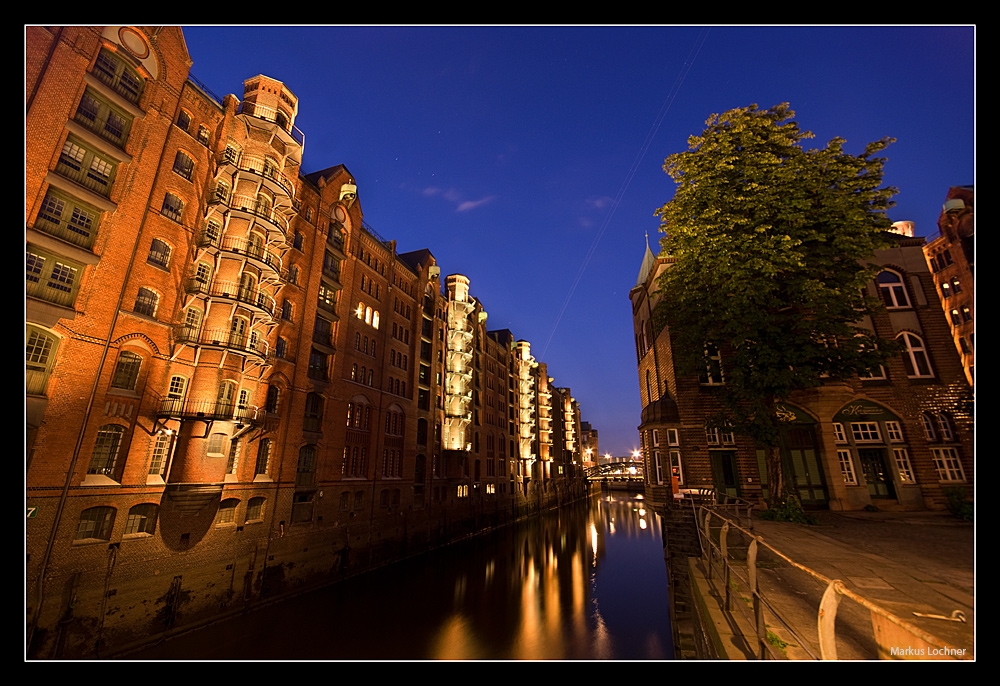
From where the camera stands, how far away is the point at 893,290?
23500 mm

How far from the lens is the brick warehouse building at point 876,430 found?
20.8 metres

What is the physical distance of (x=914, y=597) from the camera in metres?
6.74

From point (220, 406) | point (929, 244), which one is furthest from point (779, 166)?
point (929, 244)

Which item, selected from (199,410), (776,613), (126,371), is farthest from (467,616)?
(776,613)

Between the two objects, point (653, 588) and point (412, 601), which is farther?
point (653, 588)

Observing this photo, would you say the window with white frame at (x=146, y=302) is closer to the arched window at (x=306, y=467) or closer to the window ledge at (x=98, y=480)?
the window ledge at (x=98, y=480)

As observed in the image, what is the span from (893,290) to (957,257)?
16846mm

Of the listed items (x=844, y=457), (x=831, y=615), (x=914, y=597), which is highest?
(x=844, y=457)

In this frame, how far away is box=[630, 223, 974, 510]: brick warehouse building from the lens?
2075 centimetres

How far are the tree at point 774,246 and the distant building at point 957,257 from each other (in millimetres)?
24760

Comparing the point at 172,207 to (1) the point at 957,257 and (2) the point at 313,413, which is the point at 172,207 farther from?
(1) the point at 957,257

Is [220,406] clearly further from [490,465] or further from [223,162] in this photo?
[490,465]

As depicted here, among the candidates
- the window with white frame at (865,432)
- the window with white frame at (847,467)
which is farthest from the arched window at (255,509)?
the window with white frame at (865,432)
